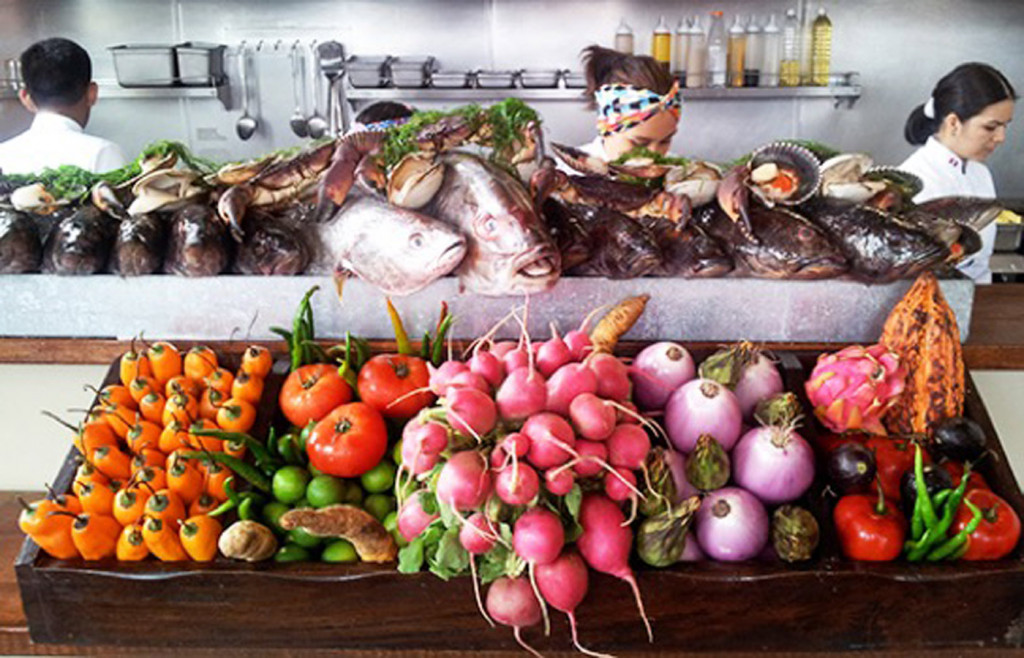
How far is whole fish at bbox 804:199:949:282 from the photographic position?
5.42 ft

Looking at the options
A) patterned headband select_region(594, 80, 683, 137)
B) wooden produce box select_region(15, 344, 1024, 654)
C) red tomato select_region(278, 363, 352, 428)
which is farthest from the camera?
patterned headband select_region(594, 80, 683, 137)

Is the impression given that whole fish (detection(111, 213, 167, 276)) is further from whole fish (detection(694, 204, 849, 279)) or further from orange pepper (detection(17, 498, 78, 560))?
whole fish (detection(694, 204, 849, 279))

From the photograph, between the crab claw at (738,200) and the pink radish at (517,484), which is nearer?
the pink radish at (517,484)

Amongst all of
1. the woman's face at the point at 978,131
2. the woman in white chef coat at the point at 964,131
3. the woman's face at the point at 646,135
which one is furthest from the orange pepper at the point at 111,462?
the woman's face at the point at 978,131

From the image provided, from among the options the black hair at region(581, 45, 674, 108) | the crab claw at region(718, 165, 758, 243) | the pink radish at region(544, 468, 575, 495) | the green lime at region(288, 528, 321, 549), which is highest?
the black hair at region(581, 45, 674, 108)

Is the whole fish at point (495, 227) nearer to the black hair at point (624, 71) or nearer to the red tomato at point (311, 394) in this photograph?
the red tomato at point (311, 394)

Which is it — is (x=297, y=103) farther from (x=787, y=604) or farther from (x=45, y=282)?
(x=787, y=604)

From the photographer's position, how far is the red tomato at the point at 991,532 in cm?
141

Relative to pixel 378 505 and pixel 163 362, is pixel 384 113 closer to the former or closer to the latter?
pixel 163 362

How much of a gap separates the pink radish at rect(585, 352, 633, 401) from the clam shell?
536 millimetres

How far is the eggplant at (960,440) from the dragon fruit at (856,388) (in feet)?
0.31

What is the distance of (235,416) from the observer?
1569 millimetres

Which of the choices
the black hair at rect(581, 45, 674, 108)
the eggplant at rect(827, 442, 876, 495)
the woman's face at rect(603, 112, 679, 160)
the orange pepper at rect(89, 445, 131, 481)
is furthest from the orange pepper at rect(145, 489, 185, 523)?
the black hair at rect(581, 45, 674, 108)

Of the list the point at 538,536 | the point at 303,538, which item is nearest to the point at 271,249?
the point at 303,538
